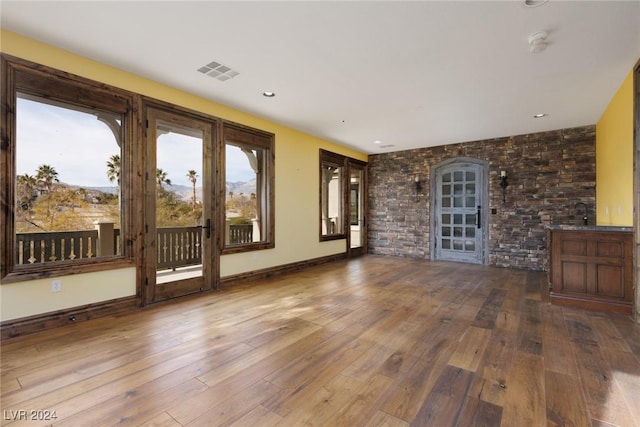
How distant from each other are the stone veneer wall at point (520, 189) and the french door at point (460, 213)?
186 millimetres

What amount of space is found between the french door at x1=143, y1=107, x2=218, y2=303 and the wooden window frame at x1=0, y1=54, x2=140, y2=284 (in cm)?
21

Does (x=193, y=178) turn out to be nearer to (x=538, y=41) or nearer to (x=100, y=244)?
(x=100, y=244)

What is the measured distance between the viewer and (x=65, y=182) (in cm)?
319

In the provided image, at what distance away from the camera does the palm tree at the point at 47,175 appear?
9.89 feet

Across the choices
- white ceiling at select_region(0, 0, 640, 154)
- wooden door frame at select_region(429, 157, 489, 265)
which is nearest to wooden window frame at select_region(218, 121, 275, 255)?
white ceiling at select_region(0, 0, 640, 154)

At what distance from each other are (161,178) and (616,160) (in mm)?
6275

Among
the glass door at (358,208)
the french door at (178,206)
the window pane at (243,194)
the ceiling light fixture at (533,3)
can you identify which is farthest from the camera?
the glass door at (358,208)

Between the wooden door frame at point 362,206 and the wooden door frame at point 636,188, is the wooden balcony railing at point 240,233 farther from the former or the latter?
the wooden door frame at point 636,188

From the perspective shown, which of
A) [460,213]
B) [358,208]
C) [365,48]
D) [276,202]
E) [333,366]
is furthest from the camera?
[358,208]

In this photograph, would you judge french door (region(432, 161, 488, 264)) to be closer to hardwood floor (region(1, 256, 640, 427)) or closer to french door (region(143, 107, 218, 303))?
hardwood floor (region(1, 256, 640, 427))

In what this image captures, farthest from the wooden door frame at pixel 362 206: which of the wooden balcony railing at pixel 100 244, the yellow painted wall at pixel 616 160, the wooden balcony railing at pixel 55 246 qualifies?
the wooden balcony railing at pixel 55 246

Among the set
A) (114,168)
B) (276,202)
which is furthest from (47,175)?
(276,202)

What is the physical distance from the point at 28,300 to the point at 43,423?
1.73m

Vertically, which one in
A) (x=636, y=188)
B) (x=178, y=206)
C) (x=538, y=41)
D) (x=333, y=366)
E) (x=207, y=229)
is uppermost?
(x=538, y=41)
